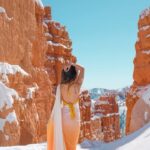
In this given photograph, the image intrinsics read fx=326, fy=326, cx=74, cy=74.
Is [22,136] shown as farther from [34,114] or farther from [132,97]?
[132,97]

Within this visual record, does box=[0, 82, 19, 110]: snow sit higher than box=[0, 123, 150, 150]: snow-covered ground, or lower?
higher

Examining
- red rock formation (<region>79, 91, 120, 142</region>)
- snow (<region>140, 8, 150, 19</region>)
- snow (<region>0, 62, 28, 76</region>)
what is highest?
snow (<region>140, 8, 150, 19</region>)

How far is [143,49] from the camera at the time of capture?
27.9 metres

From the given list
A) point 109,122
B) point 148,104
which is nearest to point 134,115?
point 148,104

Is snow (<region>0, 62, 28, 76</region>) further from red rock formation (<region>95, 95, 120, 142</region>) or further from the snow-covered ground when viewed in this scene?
red rock formation (<region>95, 95, 120, 142</region>)

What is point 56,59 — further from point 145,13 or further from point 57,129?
point 57,129

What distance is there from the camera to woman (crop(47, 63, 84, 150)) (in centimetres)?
473

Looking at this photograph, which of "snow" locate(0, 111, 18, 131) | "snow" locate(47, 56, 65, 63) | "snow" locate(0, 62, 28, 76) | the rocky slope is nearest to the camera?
"snow" locate(0, 111, 18, 131)

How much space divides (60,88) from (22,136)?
7.56 metres

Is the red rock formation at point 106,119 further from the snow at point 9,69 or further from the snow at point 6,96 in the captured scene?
the snow at point 6,96

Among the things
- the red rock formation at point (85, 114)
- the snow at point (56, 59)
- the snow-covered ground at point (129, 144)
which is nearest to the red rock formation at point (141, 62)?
the snow at point (56, 59)

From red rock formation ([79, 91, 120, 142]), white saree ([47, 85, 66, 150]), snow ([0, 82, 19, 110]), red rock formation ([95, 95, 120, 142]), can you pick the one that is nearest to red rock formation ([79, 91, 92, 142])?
red rock formation ([79, 91, 120, 142])

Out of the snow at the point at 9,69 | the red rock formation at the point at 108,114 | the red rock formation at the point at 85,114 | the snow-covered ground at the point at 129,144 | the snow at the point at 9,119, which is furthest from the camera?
the red rock formation at the point at 108,114

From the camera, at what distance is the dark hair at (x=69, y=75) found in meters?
4.90
